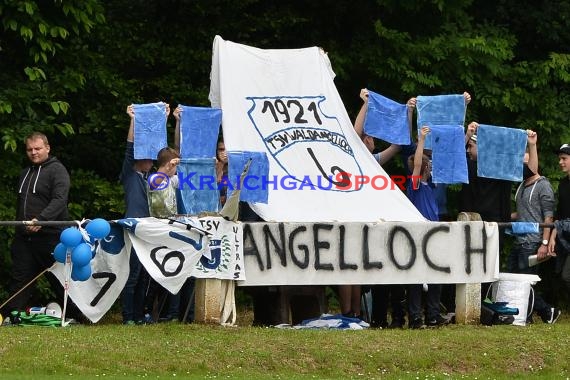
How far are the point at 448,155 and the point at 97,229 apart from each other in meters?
3.85

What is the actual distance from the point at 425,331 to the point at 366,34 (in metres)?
6.89

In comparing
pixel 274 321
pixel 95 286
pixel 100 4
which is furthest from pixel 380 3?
pixel 95 286

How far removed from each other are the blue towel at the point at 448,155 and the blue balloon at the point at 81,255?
3777 millimetres

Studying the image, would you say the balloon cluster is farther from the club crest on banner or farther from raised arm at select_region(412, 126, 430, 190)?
raised arm at select_region(412, 126, 430, 190)

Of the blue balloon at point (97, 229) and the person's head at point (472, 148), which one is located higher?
the person's head at point (472, 148)

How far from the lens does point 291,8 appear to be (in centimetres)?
2125

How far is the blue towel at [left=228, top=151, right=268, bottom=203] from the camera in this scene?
1552cm

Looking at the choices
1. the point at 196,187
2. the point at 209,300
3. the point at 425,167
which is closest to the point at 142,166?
the point at 196,187

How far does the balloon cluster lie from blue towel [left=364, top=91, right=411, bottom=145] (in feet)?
10.6

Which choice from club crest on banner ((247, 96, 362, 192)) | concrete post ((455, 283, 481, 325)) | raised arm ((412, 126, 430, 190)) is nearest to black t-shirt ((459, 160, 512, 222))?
raised arm ((412, 126, 430, 190))

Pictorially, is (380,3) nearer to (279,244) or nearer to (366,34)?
(366,34)

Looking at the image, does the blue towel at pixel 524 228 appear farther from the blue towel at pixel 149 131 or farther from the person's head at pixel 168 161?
the blue towel at pixel 149 131

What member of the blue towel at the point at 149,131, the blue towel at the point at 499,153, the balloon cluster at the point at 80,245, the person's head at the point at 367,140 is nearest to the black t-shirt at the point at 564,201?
the blue towel at the point at 499,153

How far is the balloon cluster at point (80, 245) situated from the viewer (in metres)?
14.6
